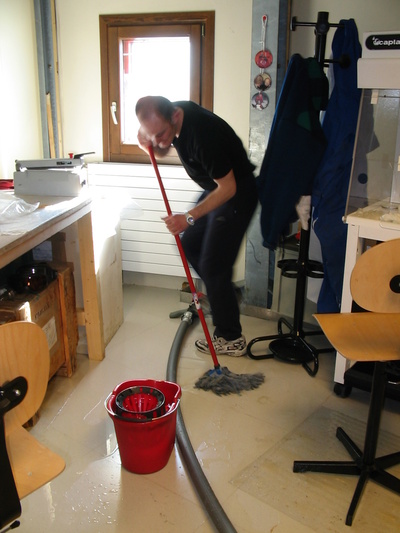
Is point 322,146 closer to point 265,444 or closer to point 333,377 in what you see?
point 333,377

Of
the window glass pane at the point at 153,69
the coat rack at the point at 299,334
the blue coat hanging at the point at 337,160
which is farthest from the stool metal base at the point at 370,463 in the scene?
the window glass pane at the point at 153,69

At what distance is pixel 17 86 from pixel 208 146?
172 cm

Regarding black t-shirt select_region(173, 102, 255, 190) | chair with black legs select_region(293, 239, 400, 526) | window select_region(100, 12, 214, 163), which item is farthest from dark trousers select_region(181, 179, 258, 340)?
window select_region(100, 12, 214, 163)

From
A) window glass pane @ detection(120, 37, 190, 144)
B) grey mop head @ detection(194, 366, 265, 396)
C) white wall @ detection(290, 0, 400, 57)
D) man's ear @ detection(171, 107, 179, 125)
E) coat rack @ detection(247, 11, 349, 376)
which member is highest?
white wall @ detection(290, 0, 400, 57)

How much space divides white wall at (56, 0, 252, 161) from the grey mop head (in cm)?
155

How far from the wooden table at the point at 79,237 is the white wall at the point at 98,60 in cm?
128

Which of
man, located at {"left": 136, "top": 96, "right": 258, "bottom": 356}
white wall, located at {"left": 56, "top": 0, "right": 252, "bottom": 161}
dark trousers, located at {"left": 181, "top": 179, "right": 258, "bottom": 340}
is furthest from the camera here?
white wall, located at {"left": 56, "top": 0, "right": 252, "bottom": 161}

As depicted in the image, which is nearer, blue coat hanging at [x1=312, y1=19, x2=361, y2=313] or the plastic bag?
the plastic bag

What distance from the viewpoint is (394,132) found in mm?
2418

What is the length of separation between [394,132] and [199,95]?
143cm

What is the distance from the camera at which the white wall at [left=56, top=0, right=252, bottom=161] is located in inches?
129

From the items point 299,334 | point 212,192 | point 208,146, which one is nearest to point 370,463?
point 299,334

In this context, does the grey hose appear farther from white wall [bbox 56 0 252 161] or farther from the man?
white wall [bbox 56 0 252 161]

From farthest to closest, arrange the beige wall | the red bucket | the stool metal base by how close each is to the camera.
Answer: the beige wall < the red bucket < the stool metal base
